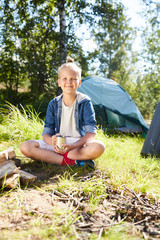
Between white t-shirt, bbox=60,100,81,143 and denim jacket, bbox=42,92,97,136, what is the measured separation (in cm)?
5

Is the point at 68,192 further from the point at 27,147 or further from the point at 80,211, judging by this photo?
the point at 27,147

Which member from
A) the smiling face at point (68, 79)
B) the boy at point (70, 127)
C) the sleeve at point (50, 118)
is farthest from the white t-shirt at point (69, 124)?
the smiling face at point (68, 79)

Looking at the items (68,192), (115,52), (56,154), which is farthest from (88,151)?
(115,52)

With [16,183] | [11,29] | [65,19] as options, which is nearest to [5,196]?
[16,183]

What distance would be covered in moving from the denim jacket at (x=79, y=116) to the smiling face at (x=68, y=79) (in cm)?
20

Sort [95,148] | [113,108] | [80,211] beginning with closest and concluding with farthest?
[80,211], [95,148], [113,108]

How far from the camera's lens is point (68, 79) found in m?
2.34

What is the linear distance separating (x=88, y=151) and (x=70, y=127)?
409 millimetres

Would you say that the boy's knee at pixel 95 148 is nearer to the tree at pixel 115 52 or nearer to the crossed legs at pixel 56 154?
the crossed legs at pixel 56 154

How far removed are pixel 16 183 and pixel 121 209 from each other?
35.3 inches

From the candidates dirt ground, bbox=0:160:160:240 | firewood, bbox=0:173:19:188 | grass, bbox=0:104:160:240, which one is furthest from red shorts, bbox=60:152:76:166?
firewood, bbox=0:173:19:188

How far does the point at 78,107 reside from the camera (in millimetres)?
2480

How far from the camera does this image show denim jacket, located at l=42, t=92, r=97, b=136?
95.4 inches

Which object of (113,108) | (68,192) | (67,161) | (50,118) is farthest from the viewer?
(113,108)
